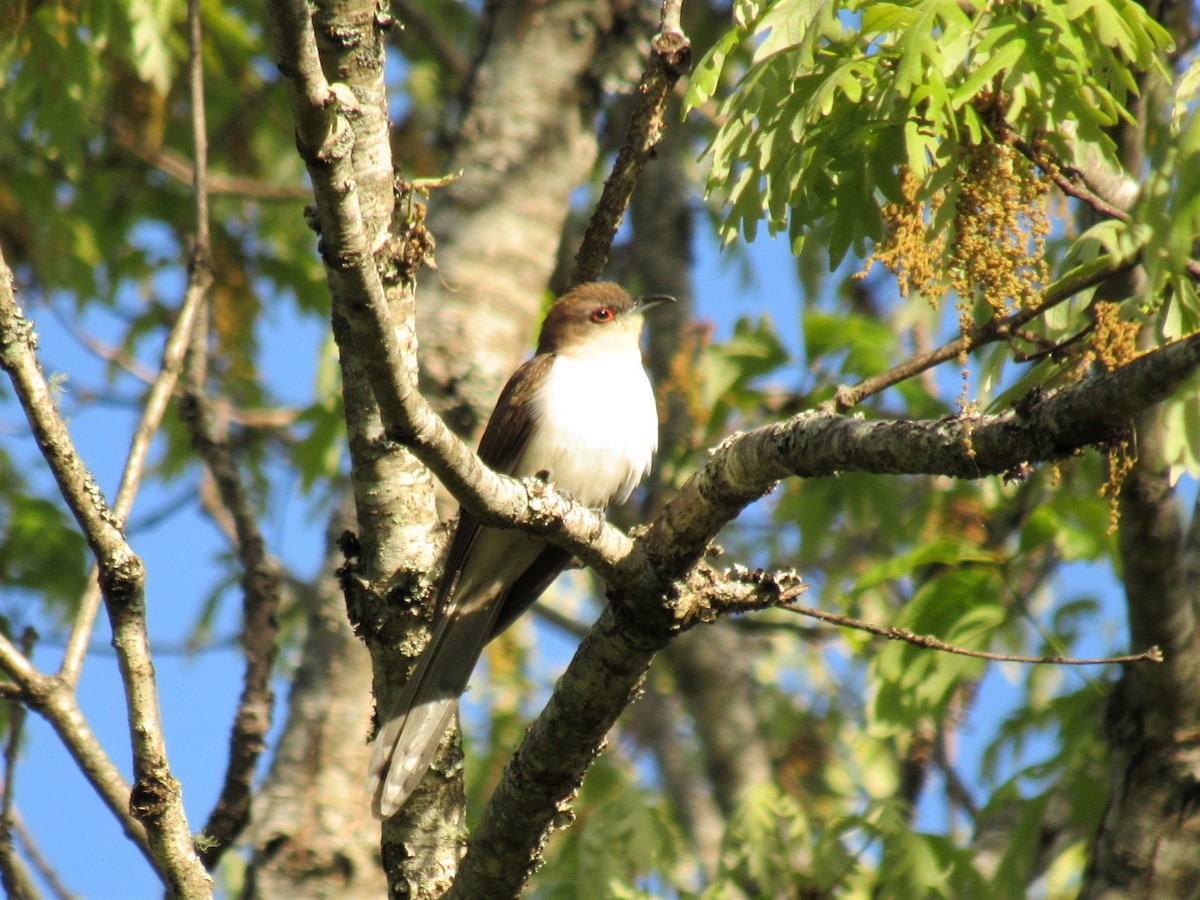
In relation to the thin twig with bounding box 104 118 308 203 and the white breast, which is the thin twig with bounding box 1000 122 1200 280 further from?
the thin twig with bounding box 104 118 308 203

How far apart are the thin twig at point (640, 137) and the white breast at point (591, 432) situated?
1082mm

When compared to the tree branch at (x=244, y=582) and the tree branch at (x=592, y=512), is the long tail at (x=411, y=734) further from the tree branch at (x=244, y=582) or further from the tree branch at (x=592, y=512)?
the tree branch at (x=244, y=582)

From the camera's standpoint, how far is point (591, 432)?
17.5 ft

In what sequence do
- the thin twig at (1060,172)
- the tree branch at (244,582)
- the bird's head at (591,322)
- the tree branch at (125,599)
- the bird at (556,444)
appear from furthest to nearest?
the bird's head at (591,322) < the bird at (556,444) < the tree branch at (244,582) < the thin twig at (1060,172) < the tree branch at (125,599)

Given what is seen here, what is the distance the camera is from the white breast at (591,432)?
5316 millimetres

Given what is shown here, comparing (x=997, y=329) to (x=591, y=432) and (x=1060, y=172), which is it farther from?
(x=591, y=432)

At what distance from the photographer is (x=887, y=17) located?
3016mm

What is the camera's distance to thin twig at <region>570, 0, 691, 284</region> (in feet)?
12.5

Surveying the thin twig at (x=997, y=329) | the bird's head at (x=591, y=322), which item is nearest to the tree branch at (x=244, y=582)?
the bird's head at (x=591, y=322)

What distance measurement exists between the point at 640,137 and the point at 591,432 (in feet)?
5.28

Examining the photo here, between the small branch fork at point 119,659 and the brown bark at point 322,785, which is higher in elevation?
the brown bark at point 322,785

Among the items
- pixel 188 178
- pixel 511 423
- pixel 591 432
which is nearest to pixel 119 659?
pixel 511 423

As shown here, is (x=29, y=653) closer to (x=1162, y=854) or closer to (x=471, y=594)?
(x=471, y=594)

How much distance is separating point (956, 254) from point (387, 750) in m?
2.00
